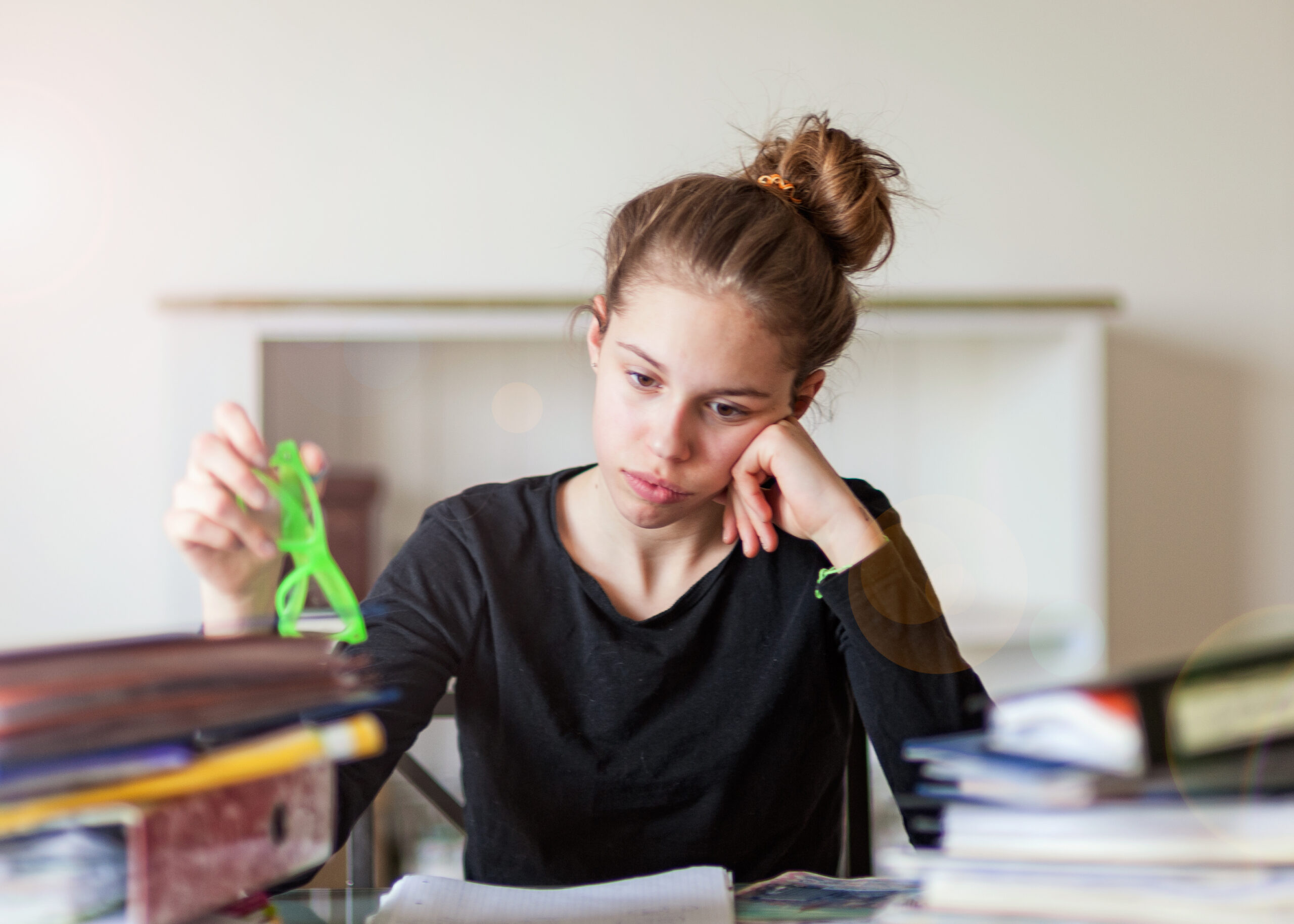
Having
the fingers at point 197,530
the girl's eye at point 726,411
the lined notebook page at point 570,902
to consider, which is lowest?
the lined notebook page at point 570,902

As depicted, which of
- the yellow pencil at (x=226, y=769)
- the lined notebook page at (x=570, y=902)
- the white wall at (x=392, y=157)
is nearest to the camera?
the yellow pencil at (x=226, y=769)

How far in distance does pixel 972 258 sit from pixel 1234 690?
2.02m

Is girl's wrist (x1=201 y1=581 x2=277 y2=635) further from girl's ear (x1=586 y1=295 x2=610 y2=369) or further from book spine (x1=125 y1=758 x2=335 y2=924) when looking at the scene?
girl's ear (x1=586 y1=295 x2=610 y2=369)

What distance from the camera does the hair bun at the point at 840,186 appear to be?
1019mm

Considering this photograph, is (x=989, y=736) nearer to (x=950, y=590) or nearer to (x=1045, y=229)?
(x=950, y=590)

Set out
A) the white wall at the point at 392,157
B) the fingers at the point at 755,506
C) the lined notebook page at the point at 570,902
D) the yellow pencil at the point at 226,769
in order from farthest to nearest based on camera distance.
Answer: the white wall at the point at 392,157 → the fingers at the point at 755,506 → the lined notebook page at the point at 570,902 → the yellow pencil at the point at 226,769

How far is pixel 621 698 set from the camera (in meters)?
1.01

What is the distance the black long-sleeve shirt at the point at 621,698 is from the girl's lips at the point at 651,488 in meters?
0.14

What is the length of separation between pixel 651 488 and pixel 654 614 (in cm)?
17

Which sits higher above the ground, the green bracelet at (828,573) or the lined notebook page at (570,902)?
the green bracelet at (828,573)

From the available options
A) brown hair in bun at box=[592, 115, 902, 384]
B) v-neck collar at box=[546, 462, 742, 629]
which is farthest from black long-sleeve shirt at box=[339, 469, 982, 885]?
brown hair in bun at box=[592, 115, 902, 384]

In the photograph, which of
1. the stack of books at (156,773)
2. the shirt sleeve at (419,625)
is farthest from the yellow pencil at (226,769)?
the shirt sleeve at (419,625)

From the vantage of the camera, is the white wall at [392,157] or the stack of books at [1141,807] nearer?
the stack of books at [1141,807]

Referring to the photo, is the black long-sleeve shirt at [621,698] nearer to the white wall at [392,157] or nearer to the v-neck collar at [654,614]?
the v-neck collar at [654,614]
